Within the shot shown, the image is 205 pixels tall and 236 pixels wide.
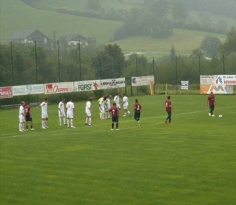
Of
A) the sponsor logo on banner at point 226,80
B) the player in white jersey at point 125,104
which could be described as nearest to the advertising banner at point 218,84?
the sponsor logo on banner at point 226,80

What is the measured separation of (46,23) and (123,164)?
16391 centimetres

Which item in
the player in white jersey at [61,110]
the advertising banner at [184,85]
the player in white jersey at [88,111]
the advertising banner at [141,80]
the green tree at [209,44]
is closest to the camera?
the player in white jersey at [88,111]

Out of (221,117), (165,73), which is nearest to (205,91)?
(165,73)

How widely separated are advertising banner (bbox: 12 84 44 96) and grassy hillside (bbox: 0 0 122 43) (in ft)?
375

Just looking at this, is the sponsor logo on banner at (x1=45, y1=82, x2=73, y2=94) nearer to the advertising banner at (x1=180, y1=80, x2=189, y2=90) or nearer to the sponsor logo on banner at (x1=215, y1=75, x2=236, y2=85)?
the advertising banner at (x1=180, y1=80, x2=189, y2=90)

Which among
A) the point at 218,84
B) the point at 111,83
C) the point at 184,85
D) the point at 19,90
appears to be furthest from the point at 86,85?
the point at 218,84

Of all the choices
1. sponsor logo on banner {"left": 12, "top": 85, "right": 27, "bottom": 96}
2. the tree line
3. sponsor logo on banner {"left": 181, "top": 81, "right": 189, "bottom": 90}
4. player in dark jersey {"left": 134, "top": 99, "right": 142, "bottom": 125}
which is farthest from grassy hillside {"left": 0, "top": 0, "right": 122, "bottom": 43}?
player in dark jersey {"left": 134, "top": 99, "right": 142, "bottom": 125}

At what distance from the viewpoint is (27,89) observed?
2431 inches

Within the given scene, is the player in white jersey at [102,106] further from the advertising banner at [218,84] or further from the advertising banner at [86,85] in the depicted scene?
the advertising banner at [218,84]

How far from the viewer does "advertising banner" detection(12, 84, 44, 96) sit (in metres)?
60.6

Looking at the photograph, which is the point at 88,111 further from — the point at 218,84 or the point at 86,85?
the point at 218,84

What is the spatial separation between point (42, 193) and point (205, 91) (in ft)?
165

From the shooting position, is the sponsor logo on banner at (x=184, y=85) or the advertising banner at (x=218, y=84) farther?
the sponsor logo on banner at (x=184, y=85)

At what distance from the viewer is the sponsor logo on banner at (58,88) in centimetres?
6325
